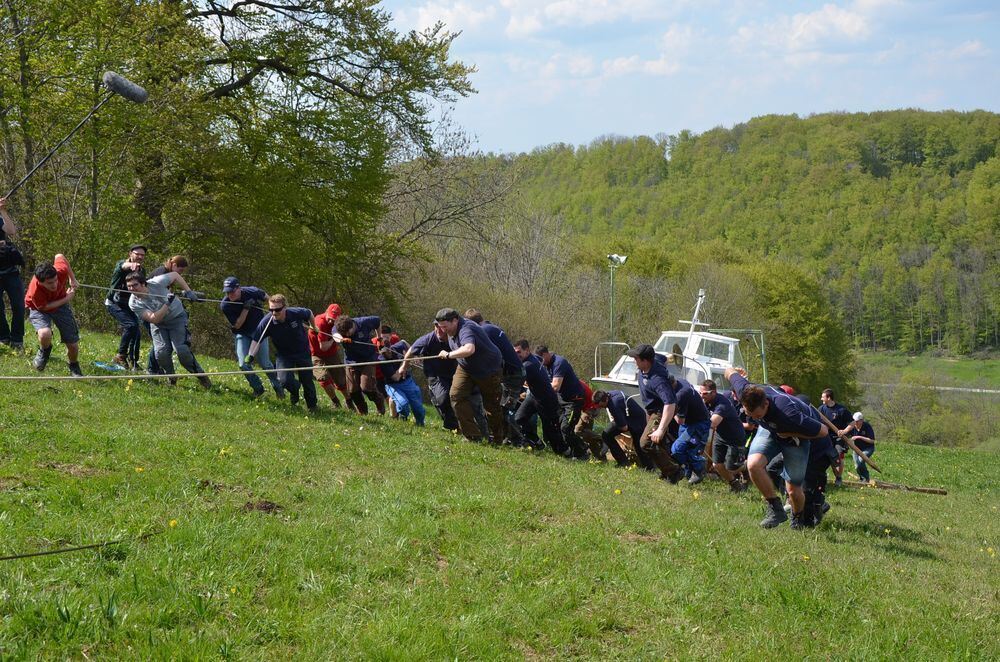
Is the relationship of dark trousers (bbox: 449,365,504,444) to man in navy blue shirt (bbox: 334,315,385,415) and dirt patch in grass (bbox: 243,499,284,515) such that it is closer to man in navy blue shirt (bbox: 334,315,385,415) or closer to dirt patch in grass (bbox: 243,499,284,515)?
man in navy blue shirt (bbox: 334,315,385,415)

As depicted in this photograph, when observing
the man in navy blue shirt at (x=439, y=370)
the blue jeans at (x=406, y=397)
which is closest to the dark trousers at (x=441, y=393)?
the man in navy blue shirt at (x=439, y=370)

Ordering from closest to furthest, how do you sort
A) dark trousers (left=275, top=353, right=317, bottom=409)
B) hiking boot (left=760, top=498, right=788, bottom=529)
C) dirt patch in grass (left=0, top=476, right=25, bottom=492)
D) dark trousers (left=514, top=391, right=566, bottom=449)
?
dirt patch in grass (left=0, top=476, right=25, bottom=492)
hiking boot (left=760, top=498, right=788, bottom=529)
dark trousers (left=275, top=353, right=317, bottom=409)
dark trousers (left=514, top=391, right=566, bottom=449)

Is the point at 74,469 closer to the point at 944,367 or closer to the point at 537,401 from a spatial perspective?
the point at 537,401

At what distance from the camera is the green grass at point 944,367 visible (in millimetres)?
100000

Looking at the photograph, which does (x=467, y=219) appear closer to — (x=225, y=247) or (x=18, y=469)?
(x=225, y=247)

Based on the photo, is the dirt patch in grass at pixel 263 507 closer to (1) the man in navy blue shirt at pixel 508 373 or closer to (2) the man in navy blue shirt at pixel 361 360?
(1) the man in navy blue shirt at pixel 508 373

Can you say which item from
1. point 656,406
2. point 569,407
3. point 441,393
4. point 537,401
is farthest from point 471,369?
point 656,406

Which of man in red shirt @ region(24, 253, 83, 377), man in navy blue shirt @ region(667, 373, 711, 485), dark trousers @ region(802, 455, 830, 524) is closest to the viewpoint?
dark trousers @ region(802, 455, 830, 524)

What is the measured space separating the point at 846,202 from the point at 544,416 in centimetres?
12278

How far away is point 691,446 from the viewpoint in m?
→ 13.5

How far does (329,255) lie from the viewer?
31.2 metres

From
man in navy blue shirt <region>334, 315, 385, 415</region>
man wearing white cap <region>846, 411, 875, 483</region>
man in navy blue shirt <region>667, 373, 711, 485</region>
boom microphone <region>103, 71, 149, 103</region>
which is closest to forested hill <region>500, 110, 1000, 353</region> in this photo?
man wearing white cap <region>846, 411, 875, 483</region>

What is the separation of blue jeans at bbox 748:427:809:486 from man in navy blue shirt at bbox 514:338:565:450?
4.67 metres

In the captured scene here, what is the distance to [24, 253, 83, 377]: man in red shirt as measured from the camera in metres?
12.4
